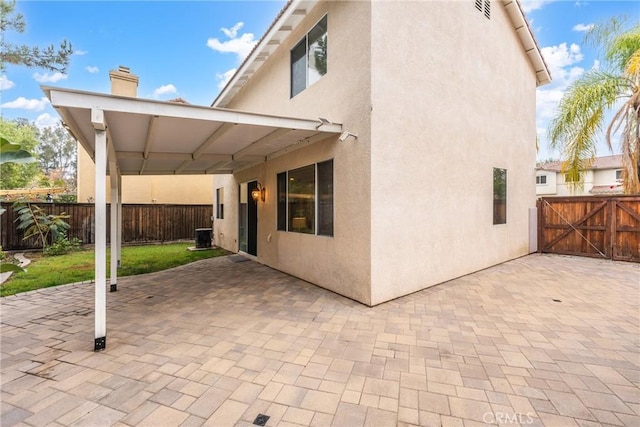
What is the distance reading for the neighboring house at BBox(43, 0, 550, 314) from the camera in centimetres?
498

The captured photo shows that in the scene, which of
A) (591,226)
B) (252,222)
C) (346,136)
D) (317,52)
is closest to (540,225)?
(591,226)

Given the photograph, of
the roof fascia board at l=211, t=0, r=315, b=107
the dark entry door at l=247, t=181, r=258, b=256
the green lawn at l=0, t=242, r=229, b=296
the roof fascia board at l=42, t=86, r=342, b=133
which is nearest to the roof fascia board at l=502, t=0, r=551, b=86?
the roof fascia board at l=211, t=0, r=315, b=107

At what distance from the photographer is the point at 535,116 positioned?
10477 millimetres

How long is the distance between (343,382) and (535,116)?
1180 cm

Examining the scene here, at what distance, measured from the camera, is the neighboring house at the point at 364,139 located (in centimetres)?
498

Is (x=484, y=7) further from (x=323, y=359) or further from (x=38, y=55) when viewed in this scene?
(x=38, y=55)

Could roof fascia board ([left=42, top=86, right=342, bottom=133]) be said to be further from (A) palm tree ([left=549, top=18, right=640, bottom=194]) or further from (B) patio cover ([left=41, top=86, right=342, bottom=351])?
(A) palm tree ([left=549, top=18, right=640, bottom=194])

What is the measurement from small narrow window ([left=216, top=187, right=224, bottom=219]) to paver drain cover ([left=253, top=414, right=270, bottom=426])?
11.1 m

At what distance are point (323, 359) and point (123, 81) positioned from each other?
1280 cm

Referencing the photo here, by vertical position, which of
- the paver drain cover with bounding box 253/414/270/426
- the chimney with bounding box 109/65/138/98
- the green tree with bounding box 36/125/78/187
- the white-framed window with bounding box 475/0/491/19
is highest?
the green tree with bounding box 36/125/78/187

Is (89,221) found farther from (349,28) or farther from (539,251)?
(539,251)

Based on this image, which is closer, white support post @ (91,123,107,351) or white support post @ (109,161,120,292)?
white support post @ (91,123,107,351)

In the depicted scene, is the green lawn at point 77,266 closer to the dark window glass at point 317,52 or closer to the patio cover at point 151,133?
the patio cover at point 151,133

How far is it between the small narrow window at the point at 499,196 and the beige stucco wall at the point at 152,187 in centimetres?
1585
